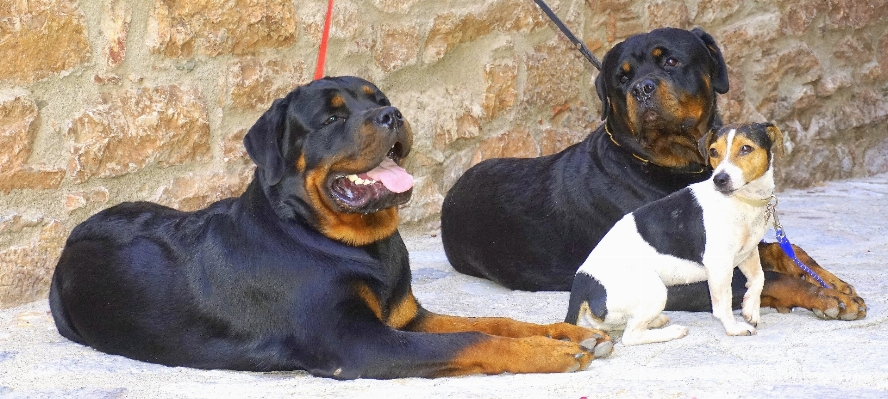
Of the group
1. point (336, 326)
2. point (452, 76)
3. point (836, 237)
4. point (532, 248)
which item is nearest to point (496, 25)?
point (452, 76)

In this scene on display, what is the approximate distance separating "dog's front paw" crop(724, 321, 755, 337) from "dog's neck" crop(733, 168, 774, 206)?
1.44ft

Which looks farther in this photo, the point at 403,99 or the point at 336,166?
the point at 403,99

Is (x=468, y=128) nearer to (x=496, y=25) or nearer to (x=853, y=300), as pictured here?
(x=496, y=25)

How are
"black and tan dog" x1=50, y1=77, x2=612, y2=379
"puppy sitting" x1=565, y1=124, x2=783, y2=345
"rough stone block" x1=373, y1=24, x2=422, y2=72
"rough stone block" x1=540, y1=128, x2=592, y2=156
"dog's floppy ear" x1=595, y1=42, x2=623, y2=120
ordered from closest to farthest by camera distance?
1. "black and tan dog" x1=50, y1=77, x2=612, y2=379
2. "puppy sitting" x1=565, y1=124, x2=783, y2=345
3. "dog's floppy ear" x1=595, y1=42, x2=623, y2=120
4. "rough stone block" x1=373, y1=24, x2=422, y2=72
5. "rough stone block" x1=540, y1=128, x2=592, y2=156

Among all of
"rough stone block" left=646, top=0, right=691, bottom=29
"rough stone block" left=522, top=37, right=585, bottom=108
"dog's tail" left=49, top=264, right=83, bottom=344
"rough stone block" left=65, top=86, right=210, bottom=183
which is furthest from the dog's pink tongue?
"rough stone block" left=646, top=0, right=691, bottom=29

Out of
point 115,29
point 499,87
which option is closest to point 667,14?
point 499,87

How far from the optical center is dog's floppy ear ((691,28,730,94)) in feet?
16.2

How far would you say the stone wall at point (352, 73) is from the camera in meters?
4.77

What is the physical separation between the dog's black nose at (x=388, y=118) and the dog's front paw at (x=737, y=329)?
138 cm

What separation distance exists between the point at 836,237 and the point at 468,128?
2.09 m

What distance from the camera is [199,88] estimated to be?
5172mm

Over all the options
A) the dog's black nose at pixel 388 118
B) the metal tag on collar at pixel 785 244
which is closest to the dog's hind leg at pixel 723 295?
the metal tag on collar at pixel 785 244

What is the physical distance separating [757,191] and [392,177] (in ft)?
4.17

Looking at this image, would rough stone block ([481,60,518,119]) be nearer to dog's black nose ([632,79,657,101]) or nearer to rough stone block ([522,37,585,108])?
rough stone block ([522,37,585,108])
